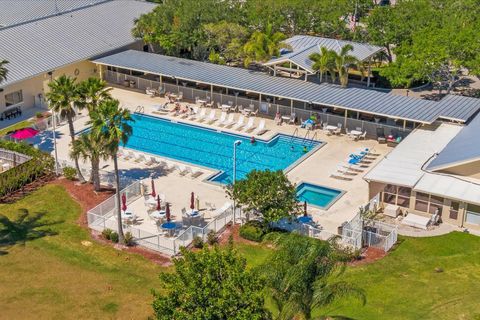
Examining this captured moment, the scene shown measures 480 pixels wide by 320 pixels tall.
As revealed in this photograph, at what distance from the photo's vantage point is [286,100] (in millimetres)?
57656

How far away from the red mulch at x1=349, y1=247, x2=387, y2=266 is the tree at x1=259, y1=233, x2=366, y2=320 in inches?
426

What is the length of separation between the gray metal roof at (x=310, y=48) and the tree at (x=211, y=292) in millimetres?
35353

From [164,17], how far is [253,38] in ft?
33.1

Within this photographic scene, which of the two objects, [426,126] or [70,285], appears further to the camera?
[426,126]

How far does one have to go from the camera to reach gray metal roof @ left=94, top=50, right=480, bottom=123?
1964 inches

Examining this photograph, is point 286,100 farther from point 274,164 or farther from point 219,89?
point 274,164

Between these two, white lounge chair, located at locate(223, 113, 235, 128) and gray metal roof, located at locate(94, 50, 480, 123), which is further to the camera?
white lounge chair, located at locate(223, 113, 235, 128)

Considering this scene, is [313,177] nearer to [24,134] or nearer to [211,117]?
[211,117]

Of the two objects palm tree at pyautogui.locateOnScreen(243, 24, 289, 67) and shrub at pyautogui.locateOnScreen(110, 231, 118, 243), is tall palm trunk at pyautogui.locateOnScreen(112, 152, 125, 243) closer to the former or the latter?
shrub at pyautogui.locateOnScreen(110, 231, 118, 243)

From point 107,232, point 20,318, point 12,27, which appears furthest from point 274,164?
point 12,27

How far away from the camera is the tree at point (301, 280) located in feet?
78.6

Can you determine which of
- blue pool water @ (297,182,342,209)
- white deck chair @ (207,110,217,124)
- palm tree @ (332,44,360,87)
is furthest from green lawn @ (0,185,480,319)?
palm tree @ (332,44,360,87)

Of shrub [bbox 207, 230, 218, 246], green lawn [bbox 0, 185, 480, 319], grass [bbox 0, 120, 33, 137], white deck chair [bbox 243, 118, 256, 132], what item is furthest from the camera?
white deck chair [bbox 243, 118, 256, 132]

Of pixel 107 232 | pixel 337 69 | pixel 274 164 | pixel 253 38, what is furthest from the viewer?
pixel 253 38
